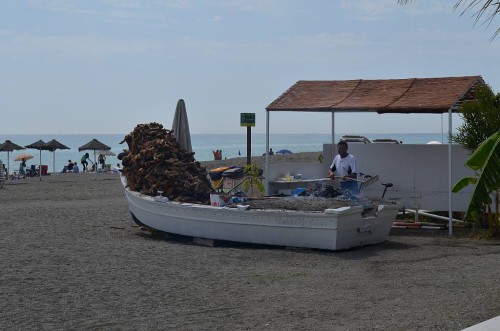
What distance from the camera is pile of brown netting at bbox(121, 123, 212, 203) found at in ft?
55.9

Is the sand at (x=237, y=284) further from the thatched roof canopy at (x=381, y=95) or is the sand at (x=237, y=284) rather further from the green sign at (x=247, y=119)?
the green sign at (x=247, y=119)

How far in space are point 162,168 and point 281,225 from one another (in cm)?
377

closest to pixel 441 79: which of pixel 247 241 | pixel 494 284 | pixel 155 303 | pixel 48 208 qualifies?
pixel 247 241

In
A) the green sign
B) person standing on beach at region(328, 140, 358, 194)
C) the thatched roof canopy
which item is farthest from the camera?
the green sign

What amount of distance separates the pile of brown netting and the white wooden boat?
66cm

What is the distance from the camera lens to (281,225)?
14.7 m

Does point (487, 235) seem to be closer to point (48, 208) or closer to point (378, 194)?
point (378, 194)

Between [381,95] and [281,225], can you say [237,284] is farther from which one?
[381,95]

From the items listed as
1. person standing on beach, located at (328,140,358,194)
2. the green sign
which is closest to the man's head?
person standing on beach, located at (328,140,358,194)

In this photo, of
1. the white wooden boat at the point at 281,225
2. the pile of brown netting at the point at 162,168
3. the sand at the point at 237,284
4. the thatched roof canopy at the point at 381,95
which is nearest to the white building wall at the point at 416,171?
the thatched roof canopy at the point at 381,95

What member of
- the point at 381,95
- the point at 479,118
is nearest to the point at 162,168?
the point at 381,95

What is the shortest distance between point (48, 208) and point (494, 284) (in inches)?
605

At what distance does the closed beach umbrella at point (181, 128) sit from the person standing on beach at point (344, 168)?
A: 373 centimetres

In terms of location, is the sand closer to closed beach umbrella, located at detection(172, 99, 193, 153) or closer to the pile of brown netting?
the pile of brown netting
